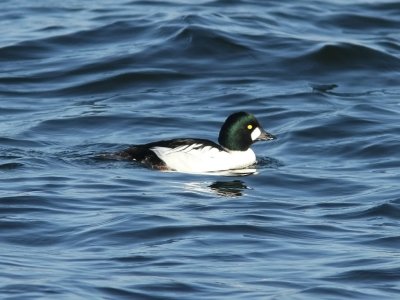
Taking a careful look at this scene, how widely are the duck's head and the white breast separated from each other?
10cm

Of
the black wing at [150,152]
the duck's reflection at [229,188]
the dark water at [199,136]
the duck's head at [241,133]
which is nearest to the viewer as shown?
the dark water at [199,136]

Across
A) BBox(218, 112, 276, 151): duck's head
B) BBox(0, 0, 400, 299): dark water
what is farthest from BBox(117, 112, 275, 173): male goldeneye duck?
BBox(0, 0, 400, 299): dark water

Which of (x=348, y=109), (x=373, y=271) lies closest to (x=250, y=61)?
(x=348, y=109)

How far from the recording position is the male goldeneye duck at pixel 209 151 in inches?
642

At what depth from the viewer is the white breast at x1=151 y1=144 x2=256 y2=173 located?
16297mm

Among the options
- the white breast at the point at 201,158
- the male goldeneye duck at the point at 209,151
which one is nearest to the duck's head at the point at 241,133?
the male goldeneye duck at the point at 209,151

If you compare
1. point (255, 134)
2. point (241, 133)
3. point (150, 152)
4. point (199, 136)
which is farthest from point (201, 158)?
point (199, 136)

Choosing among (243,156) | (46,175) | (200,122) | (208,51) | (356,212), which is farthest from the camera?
(208,51)

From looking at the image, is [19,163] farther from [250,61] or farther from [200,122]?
[250,61]

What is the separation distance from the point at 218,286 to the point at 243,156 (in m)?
6.13

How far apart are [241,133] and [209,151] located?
620mm

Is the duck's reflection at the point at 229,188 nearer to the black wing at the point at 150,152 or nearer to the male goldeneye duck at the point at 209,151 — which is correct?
the male goldeneye duck at the point at 209,151

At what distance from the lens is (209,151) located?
1658 cm

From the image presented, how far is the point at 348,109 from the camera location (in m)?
19.3
